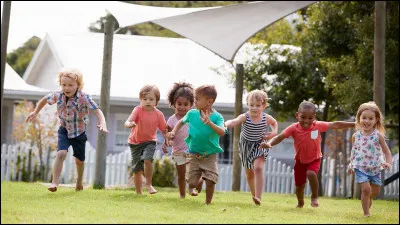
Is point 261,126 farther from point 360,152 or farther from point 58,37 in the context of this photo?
point 58,37

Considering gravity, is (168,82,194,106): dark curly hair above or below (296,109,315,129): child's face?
above

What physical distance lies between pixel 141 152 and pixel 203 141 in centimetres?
174

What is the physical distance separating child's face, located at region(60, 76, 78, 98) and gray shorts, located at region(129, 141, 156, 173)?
1.21 meters

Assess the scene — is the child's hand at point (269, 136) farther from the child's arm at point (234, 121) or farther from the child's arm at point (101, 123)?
the child's arm at point (101, 123)

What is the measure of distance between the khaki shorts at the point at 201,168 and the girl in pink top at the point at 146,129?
1.30m

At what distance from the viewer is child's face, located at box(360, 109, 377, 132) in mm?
10695

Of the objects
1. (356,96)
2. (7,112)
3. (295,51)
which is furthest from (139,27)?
(356,96)

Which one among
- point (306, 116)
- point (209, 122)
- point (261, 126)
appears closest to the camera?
point (209, 122)

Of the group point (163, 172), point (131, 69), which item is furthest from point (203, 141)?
point (131, 69)

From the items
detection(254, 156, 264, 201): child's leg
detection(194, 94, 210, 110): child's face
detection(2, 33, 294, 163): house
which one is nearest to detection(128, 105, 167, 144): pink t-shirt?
detection(254, 156, 264, 201): child's leg

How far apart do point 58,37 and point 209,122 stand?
61.0 ft

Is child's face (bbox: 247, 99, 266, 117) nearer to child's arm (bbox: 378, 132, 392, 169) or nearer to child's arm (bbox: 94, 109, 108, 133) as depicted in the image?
child's arm (bbox: 378, 132, 392, 169)

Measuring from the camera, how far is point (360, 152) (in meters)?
10.7

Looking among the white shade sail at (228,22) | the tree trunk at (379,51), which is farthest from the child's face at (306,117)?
the tree trunk at (379,51)
